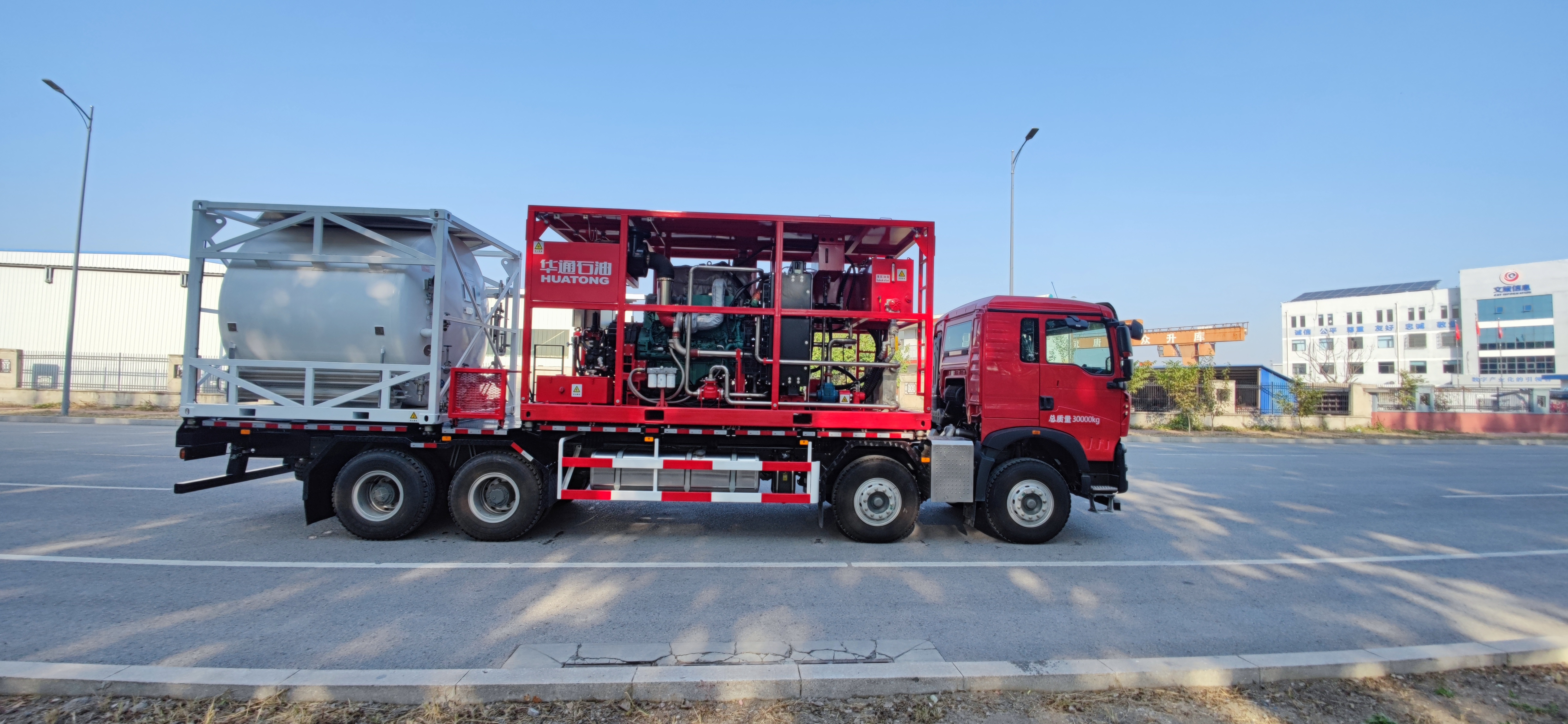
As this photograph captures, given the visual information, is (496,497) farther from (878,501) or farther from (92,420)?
(92,420)

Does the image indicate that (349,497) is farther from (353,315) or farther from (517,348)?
(517,348)

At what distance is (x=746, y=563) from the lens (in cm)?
617

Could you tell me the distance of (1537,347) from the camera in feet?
172

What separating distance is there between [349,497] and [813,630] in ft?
16.1

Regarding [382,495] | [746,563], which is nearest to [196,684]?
[382,495]

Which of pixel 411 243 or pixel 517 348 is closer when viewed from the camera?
pixel 411 243

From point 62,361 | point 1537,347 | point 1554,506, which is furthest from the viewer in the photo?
point 1537,347

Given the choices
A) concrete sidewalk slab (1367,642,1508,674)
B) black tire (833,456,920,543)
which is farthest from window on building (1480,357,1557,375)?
black tire (833,456,920,543)

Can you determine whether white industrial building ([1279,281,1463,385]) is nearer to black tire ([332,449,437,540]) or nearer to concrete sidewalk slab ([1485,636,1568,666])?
concrete sidewalk slab ([1485,636,1568,666])

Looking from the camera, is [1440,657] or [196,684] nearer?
[196,684]

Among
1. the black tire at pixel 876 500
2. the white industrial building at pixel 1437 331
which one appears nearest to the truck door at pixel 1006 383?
the black tire at pixel 876 500

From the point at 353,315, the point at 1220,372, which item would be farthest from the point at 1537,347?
the point at 353,315

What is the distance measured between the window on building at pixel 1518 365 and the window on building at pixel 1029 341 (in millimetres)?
68442

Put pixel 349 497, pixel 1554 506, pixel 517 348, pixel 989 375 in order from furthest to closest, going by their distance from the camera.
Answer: pixel 1554 506
pixel 517 348
pixel 989 375
pixel 349 497
